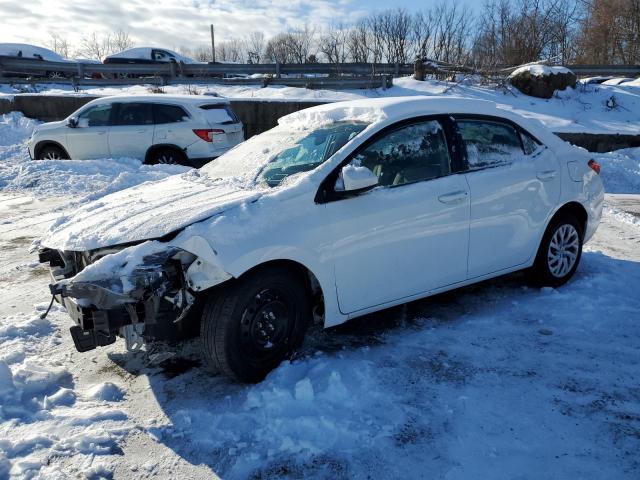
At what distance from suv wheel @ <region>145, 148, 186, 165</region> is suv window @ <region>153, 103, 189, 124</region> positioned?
56 centimetres

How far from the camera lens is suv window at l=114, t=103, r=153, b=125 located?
11.0m

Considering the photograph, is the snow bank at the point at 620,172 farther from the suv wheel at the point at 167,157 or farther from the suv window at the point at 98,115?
the suv window at the point at 98,115

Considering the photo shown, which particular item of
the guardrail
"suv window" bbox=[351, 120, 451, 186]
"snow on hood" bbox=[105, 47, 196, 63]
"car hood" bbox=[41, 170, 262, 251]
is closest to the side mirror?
"suv window" bbox=[351, 120, 451, 186]

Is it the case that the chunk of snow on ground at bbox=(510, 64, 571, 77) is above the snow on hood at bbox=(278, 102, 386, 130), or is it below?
above

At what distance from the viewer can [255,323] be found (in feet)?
11.2

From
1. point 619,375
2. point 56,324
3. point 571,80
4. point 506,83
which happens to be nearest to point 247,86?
point 506,83

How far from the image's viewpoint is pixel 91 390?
3.45 m

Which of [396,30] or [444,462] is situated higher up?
[396,30]

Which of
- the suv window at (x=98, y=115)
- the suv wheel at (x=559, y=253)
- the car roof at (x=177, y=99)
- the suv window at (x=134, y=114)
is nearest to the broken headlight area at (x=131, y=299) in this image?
the suv wheel at (x=559, y=253)

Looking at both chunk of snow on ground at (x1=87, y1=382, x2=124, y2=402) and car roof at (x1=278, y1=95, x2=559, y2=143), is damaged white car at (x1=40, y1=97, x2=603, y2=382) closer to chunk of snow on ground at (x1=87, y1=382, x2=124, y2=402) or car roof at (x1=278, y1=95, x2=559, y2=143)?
car roof at (x1=278, y1=95, x2=559, y2=143)

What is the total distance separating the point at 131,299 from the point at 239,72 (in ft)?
58.8

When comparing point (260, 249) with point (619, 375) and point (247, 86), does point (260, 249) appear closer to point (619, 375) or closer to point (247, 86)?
point (619, 375)

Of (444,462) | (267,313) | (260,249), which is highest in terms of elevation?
(260,249)

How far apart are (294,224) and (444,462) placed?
1571 mm
